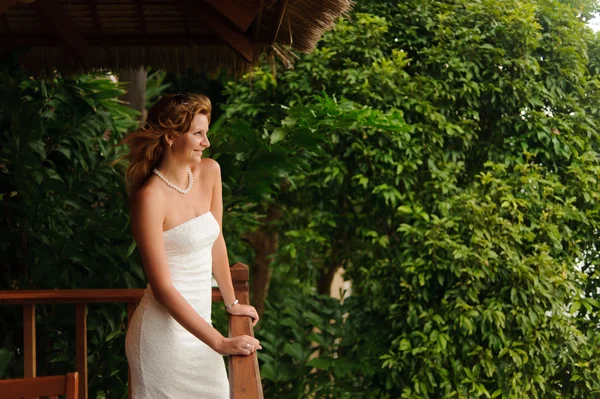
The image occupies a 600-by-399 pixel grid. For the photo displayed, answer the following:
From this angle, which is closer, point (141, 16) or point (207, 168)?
point (207, 168)

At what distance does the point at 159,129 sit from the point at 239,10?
3.44 ft

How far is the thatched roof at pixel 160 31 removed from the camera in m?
3.65

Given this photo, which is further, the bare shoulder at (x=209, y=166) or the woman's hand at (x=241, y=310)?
the bare shoulder at (x=209, y=166)

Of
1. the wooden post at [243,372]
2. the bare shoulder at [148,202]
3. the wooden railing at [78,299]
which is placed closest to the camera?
the wooden post at [243,372]

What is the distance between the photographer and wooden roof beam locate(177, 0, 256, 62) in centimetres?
365

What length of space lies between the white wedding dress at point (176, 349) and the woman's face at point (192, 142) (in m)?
0.21

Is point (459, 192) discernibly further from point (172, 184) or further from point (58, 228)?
point (172, 184)

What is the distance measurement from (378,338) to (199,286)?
2.91 metres

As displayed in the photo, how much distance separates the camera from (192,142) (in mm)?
2594

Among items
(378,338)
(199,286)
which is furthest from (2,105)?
(378,338)

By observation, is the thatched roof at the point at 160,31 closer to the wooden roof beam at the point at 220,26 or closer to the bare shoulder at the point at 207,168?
the wooden roof beam at the point at 220,26

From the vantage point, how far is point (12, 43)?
4.04 meters

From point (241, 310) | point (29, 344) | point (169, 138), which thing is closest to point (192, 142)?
point (169, 138)

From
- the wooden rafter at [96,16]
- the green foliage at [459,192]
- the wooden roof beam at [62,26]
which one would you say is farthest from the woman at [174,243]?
the green foliage at [459,192]
